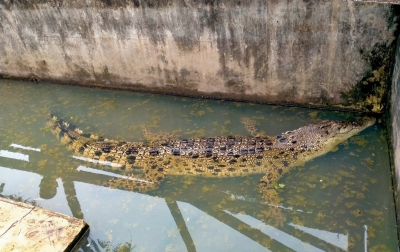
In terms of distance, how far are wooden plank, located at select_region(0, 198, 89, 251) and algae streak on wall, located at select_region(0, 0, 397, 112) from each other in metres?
2.48

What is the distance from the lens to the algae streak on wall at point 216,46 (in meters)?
4.07

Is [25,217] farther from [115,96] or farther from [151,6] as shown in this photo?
[151,6]

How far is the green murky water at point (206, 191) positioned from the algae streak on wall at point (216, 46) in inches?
13.9

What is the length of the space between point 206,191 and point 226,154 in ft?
1.71

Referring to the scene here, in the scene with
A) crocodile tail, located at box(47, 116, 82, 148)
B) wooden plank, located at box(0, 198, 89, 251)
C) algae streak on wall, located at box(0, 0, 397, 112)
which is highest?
algae streak on wall, located at box(0, 0, 397, 112)

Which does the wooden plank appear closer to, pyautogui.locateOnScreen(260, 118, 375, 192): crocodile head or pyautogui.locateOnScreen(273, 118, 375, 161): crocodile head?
pyautogui.locateOnScreen(260, 118, 375, 192): crocodile head

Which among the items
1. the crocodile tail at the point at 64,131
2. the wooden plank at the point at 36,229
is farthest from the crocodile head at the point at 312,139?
the crocodile tail at the point at 64,131

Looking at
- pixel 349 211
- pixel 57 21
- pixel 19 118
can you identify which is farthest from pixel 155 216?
pixel 57 21

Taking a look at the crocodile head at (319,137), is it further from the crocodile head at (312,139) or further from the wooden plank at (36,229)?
the wooden plank at (36,229)

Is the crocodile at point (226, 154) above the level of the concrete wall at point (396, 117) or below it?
below

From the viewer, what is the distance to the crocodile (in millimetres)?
4137

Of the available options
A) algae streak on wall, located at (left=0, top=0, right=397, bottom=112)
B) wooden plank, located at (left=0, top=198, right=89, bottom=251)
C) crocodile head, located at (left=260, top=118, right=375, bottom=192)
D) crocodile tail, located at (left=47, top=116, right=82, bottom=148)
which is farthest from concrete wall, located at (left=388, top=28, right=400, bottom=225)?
crocodile tail, located at (left=47, top=116, right=82, bottom=148)

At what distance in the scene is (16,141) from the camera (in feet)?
16.1

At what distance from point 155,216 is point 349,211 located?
2.03 metres
